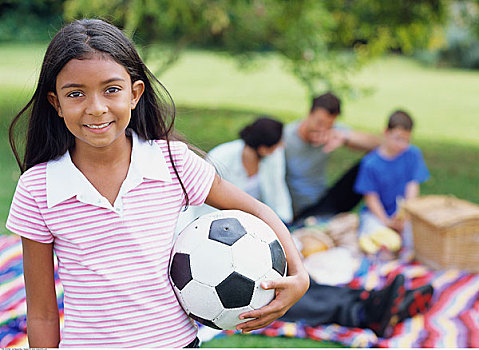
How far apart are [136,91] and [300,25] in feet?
16.5

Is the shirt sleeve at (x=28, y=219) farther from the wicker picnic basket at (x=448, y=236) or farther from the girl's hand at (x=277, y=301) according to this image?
the wicker picnic basket at (x=448, y=236)

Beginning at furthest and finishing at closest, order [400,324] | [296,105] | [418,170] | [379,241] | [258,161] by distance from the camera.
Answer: [296,105] → [418,170] → [379,241] → [258,161] → [400,324]

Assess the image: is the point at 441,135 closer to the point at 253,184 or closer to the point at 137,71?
the point at 253,184

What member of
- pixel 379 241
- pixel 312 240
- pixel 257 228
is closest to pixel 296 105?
pixel 379 241

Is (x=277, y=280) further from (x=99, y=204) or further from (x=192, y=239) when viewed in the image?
(x=99, y=204)

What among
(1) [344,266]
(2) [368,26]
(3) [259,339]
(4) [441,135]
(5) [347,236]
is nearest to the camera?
(3) [259,339]

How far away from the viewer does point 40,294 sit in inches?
66.0

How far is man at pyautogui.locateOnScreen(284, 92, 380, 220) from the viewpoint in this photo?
15.9 ft

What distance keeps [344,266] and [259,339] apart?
1.04 meters

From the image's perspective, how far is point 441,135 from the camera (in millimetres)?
10766

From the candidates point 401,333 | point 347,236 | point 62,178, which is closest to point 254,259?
point 62,178

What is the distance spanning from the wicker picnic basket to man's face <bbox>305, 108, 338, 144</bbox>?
3.08 ft

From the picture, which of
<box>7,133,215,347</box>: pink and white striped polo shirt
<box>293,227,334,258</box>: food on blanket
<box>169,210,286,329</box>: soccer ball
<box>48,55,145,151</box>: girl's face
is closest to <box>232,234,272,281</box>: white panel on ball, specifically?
<box>169,210,286,329</box>: soccer ball

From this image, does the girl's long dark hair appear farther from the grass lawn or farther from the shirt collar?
the grass lawn
